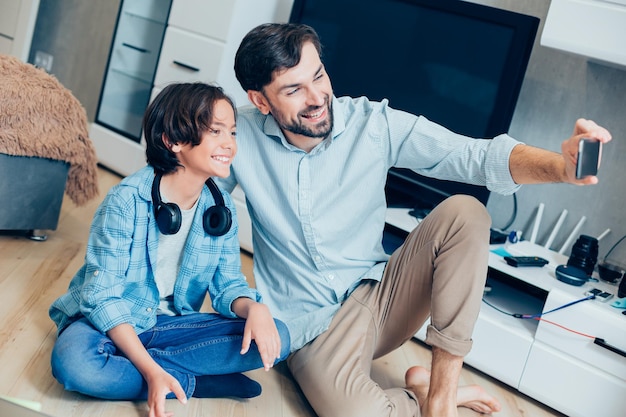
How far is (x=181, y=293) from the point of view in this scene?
155cm

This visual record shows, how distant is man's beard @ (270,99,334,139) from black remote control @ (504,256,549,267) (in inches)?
28.3

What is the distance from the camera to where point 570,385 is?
1.87 metres

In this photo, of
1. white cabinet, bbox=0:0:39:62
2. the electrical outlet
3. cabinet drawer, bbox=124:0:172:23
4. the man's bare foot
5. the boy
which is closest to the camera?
the boy

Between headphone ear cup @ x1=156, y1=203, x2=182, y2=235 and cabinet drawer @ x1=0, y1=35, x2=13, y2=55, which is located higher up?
cabinet drawer @ x1=0, y1=35, x2=13, y2=55

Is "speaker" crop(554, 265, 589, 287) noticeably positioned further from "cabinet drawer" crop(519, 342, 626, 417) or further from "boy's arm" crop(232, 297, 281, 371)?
"boy's arm" crop(232, 297, 281, 371)

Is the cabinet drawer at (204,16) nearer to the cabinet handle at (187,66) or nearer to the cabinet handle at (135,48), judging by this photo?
the cabinet handle at (187,66)

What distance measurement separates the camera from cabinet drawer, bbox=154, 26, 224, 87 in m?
2.75

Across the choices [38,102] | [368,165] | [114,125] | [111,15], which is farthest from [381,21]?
[111,15]

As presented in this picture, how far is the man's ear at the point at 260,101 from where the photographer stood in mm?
1627

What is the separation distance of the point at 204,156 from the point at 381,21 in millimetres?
1069

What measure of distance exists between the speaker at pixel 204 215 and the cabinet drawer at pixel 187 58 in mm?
1258

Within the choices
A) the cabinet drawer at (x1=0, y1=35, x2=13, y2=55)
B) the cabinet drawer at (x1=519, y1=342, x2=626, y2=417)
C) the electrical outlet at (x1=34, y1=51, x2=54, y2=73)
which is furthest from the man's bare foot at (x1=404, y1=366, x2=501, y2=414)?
the electrical outlet at (x1=34, y1=51, x2=54, y2=73)

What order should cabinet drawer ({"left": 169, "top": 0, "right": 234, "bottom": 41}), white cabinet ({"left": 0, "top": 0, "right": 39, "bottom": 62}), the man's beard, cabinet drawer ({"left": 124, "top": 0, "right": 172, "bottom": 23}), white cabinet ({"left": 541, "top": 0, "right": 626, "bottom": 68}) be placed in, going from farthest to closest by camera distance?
white cabinet ({"left": 0, "top": 0, "right": 39, "bottom": 62}), cabinet drawer ({"left": 124, "top": 0, "right": 172, "bottom": 23}), cabinet drawer ({"left": 169, "top": 0, "right": 234, "bottom": 41}), white cabinet ({"left": 541, "top": 0, "right": 626, "bottom": 68}), the man's beard

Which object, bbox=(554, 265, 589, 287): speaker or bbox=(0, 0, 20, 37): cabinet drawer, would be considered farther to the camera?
bbox=(0, 0, 20, 37): cabinet drawer
